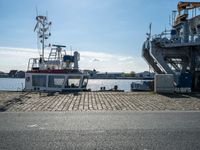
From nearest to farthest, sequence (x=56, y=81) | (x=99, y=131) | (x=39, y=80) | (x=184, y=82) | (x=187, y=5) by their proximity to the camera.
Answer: (x=99, y=131), (x=184, y=82), (x=56, y=81), (x=39, y=80), (x=187, y=5)

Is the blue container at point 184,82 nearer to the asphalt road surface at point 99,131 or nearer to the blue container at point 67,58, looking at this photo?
the blue container at point 67,58

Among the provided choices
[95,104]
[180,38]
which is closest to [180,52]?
[180,38]

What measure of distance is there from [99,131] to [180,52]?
82.6 ft

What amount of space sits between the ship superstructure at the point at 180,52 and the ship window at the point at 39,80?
12068 mm

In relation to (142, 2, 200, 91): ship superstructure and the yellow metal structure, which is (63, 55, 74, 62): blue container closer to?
(142, 2, 200, 91): ship superstructure

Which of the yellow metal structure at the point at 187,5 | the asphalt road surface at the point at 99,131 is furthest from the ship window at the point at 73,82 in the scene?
the yellow metal structure at the point at 187,5

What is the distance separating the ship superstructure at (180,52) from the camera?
2788 cm

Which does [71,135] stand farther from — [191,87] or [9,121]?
[191,87]

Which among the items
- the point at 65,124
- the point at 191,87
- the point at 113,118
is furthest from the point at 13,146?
the point at 191,87

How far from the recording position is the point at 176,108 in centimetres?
1439

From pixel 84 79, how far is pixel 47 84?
344 centimetres

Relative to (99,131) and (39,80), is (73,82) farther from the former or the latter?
(99,131)

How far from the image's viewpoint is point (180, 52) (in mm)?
32000

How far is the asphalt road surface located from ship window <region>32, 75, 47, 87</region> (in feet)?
50.2
